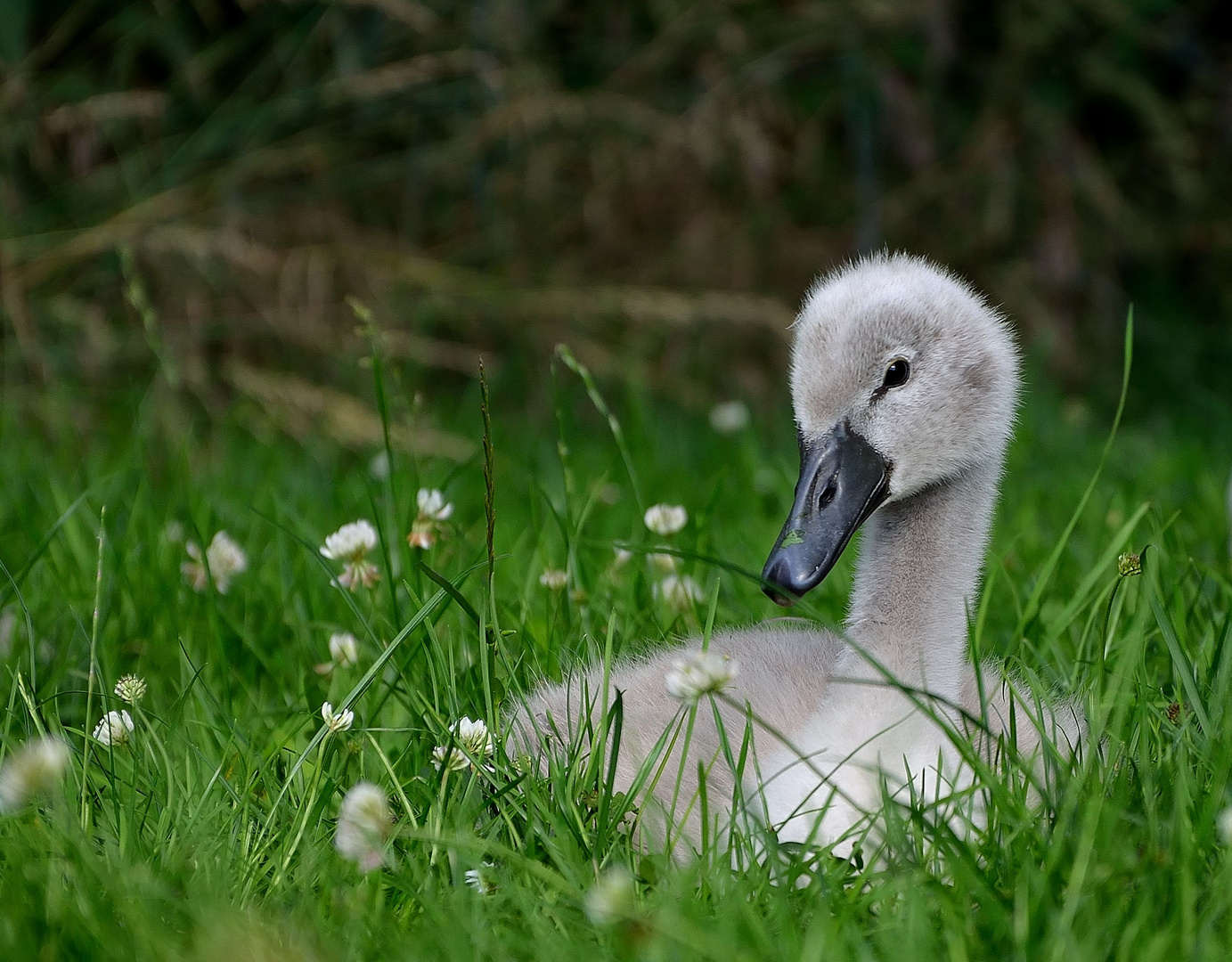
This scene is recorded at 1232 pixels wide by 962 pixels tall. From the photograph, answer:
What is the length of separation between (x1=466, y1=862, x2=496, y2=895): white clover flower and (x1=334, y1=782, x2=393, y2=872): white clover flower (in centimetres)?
11

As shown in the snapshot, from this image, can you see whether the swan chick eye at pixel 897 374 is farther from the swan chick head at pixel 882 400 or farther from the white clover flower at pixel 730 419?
the white clover flower at pixel 730 419

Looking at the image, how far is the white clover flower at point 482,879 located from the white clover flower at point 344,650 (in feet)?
2.05

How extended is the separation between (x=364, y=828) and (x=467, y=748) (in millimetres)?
239

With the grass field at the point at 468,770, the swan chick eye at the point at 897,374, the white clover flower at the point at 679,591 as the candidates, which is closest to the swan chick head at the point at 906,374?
the swan chick eye at the point at 897,374

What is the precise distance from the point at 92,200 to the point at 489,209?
1.41 m

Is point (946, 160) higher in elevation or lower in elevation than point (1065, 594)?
higher

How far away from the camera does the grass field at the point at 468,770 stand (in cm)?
148

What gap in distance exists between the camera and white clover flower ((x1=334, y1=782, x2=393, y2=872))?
1619mm

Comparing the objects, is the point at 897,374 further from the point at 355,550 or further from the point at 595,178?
the point at 595,178

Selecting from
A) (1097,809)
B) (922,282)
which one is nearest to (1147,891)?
(1097,809)

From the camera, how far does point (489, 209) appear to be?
530cm

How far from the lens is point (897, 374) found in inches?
80.3

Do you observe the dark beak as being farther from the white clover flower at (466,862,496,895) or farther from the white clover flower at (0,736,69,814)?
the white clover flower at (0,736,69,814)

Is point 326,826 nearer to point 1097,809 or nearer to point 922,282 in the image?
point 1097,809
